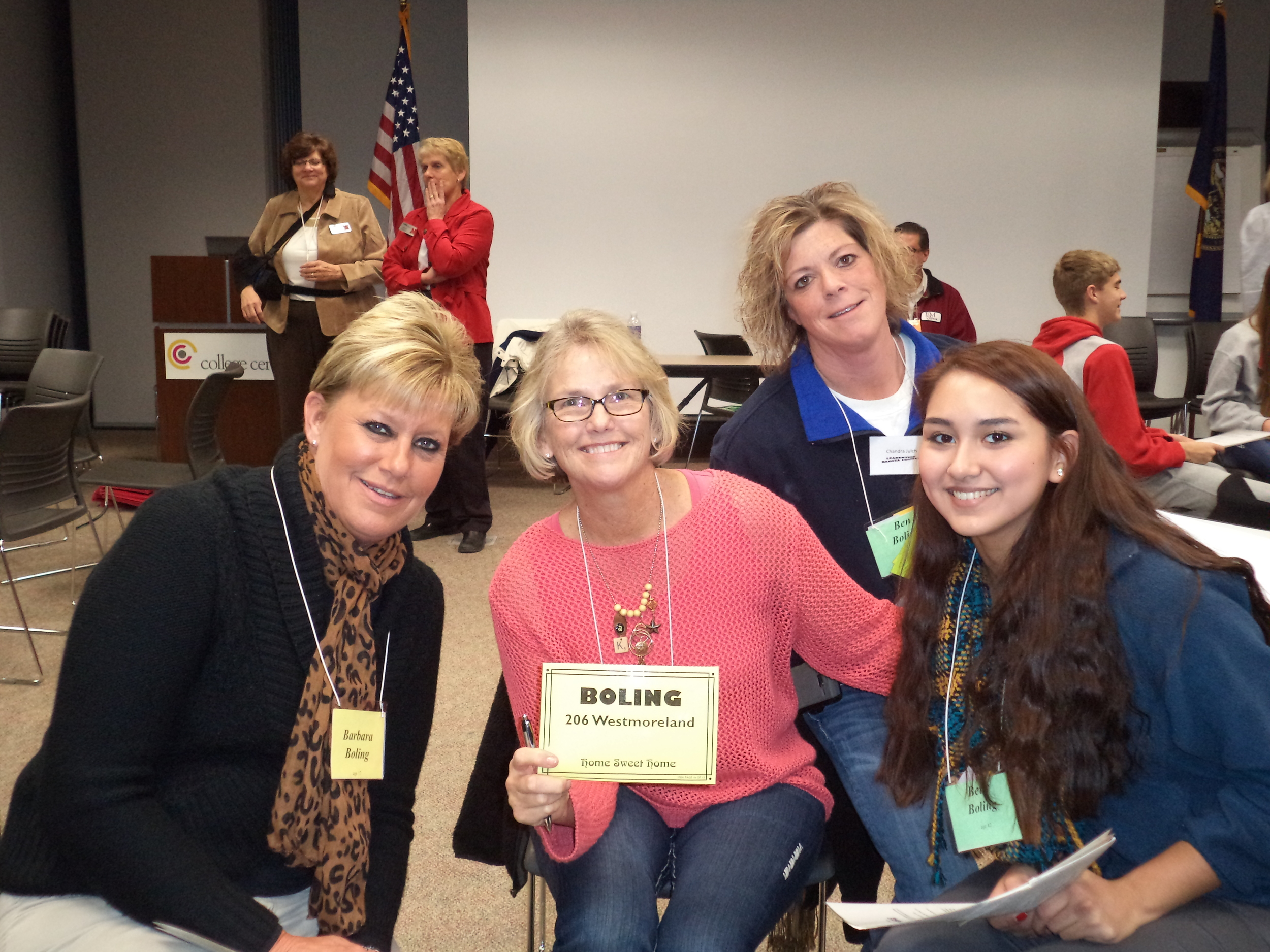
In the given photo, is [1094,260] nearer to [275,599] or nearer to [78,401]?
[275,599]

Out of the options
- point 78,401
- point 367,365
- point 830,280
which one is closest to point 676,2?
point 78,401

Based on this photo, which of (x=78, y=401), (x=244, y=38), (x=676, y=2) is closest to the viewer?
(x=78, y=401)

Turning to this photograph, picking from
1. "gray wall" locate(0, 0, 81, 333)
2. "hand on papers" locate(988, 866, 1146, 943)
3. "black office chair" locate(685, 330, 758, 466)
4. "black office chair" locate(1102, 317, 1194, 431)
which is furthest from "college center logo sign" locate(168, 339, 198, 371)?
"hand on papers" locate(988, 866, 1146, 943)

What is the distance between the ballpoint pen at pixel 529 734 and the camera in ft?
4.95

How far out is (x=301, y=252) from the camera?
5.42m

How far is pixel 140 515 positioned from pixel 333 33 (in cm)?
910

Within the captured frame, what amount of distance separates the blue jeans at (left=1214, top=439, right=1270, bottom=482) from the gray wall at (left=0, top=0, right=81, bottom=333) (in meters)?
8.52

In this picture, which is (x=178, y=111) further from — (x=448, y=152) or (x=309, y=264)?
(x=448, y=152)

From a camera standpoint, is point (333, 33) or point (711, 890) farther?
point (333, 33)

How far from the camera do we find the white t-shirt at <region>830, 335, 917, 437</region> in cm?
212

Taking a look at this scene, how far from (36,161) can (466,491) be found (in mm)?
5976

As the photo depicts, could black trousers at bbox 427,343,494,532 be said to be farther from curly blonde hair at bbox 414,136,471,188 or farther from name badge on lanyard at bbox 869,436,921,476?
name badge on lanyard at bbox 869,436,921,476

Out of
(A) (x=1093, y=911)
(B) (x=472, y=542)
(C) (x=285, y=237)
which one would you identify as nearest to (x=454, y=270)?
(C) (x=285, y=237)

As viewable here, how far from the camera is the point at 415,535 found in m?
5.59
